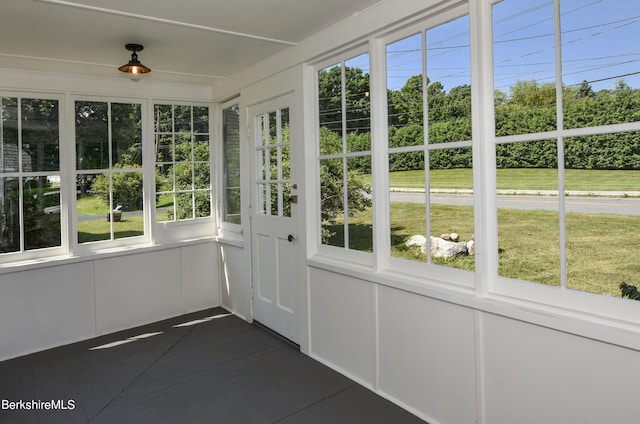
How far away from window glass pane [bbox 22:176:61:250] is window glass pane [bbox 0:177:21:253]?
6 centimetres

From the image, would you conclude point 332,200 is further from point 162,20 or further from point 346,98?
point 162,20

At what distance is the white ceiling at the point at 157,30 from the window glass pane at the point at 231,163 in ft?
2.56

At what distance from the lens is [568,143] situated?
6.16 feet

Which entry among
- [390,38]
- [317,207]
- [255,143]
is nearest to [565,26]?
[390,38]

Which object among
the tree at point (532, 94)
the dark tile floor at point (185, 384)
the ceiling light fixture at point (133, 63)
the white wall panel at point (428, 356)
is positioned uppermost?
the ceiling light fixture at point (133, 63)

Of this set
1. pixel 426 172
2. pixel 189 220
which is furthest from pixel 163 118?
pixel 426 172

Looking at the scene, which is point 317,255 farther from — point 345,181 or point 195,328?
point 195,328

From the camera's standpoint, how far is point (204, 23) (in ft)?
9.29

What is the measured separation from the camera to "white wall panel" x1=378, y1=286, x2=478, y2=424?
7.32 ft

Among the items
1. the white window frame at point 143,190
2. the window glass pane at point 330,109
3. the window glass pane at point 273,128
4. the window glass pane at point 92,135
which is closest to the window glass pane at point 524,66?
the window glass pane at point 330,109

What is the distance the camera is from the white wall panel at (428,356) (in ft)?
7.32

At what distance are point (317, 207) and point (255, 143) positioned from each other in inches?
44.1

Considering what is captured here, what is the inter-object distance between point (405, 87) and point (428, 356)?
1.64 m

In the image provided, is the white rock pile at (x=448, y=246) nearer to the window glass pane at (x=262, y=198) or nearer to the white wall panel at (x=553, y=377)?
the white wall panel at (x=553, y=377)
